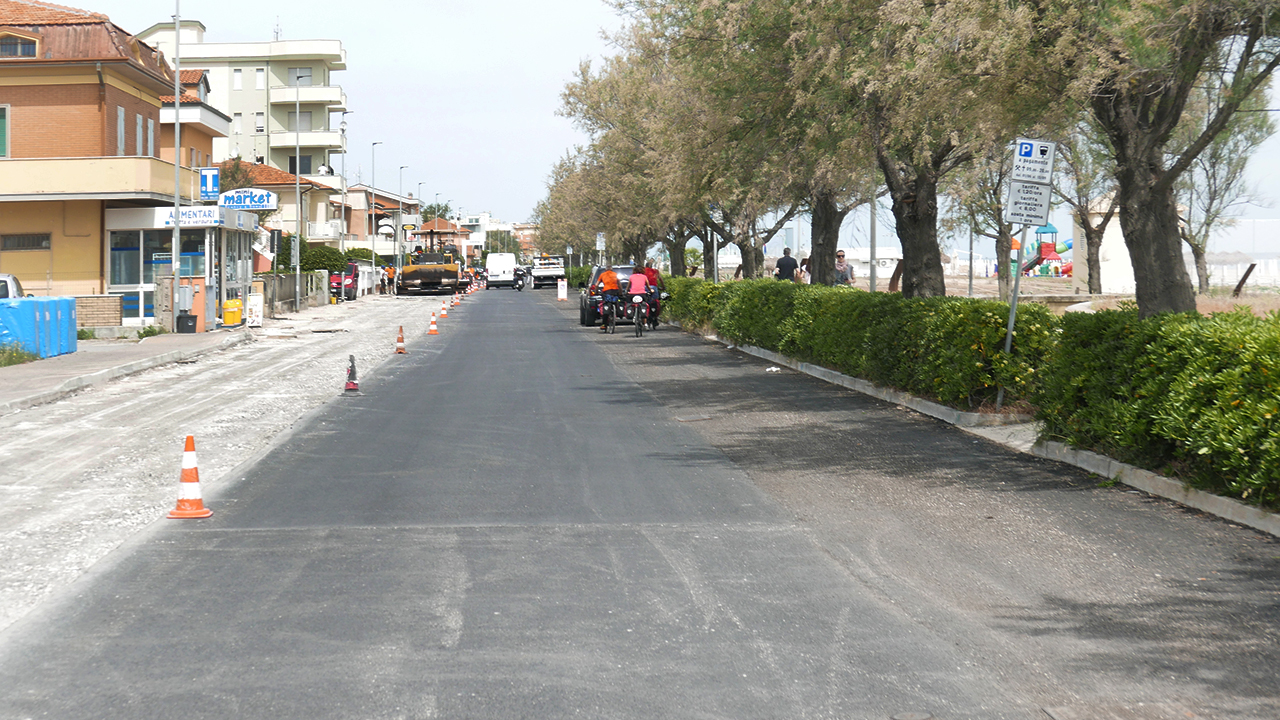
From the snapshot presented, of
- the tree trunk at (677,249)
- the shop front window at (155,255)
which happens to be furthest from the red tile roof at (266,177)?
the shop front window at (155,255)

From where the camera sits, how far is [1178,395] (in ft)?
30.0

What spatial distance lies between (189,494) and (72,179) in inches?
1031

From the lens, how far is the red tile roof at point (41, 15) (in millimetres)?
33344

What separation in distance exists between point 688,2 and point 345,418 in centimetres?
968

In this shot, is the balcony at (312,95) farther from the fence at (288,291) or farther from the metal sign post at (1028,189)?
the metal sign post at (1028,189)

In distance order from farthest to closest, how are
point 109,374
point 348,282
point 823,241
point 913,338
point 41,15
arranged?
point 348,282
point 41,15
point 823,241
point 109,374
point 913,338

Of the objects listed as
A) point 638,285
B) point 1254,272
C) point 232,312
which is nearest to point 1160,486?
point 638,285

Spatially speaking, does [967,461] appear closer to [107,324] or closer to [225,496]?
[225,496]

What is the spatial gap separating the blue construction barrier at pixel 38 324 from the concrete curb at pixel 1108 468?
1518cm

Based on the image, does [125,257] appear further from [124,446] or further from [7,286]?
[124,446]

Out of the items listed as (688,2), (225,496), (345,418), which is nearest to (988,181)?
(688,2)

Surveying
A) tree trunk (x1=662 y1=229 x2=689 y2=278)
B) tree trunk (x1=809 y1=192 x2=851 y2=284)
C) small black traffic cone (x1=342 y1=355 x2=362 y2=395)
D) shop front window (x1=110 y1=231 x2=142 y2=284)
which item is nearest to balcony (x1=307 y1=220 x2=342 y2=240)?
tree trunk (x1=662 y1=229 x2=689 y2=278)

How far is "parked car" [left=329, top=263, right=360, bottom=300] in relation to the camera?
203 feet

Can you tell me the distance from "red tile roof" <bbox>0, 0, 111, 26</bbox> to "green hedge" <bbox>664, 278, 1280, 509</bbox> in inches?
1004
